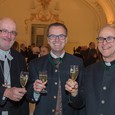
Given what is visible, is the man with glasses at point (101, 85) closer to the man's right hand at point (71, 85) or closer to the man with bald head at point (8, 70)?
the man's right hand at point (71, 85)

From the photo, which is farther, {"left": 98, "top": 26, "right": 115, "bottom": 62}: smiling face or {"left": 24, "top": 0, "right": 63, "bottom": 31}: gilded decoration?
{"left": 24, "top": 0, "right": 63, "bottom": 31}: gilded decoration

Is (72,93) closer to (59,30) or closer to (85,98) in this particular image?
(85,98)

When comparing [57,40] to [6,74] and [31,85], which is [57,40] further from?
[6,74]

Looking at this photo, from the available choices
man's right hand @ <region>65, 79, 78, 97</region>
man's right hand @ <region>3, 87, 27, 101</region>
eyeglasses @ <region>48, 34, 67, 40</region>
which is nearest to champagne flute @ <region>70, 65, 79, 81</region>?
man's right hand @ <region>65, 79, 78, 97</region>

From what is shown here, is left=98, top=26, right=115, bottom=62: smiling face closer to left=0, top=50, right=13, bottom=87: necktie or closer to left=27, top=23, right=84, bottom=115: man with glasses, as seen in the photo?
left=27, top=23, right=84, bottom=115: man with glasses

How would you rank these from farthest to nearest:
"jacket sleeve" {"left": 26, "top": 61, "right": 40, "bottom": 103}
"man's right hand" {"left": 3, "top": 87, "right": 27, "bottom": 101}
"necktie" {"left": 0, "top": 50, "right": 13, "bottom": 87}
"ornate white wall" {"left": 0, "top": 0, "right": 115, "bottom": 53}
→ 1. "ornate white wall" {"left": 0, "top": 0, "right": 115, "bottom": 53}
2. "necktie" {"left": 0, "top": 50, "right": 13, "bottom": 87}
3. "jacket sleeve" {"left": 26, "top": 61, "right": 40, "bottom": 103}
4. "man's right hand" {"left": 3, "top": 87, "right": 27, "bottom": 101}

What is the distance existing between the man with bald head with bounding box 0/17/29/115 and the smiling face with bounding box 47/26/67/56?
442 millimetres

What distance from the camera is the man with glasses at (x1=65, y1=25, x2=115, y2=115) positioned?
3104mm

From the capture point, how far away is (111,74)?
3.19 m

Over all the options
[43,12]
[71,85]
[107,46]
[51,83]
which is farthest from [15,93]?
[43,12]

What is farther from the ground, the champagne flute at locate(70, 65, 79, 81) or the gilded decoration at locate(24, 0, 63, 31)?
the gilded decoration at locate(24, 0, 63, 31)

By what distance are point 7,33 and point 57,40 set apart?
59 centimetres

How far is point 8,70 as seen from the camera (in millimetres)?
3691

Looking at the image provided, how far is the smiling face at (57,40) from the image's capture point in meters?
3.42
